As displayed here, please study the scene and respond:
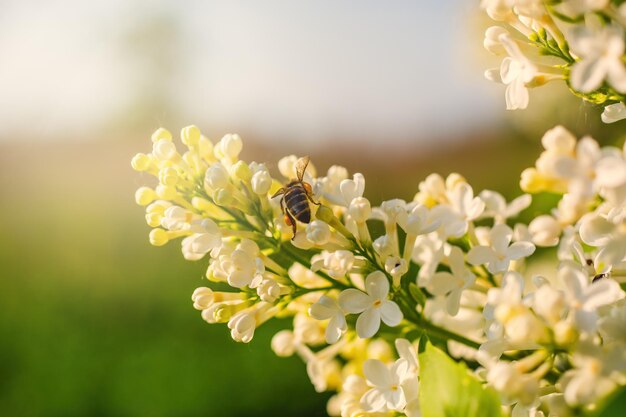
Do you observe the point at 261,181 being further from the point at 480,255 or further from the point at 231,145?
the point at 480,255

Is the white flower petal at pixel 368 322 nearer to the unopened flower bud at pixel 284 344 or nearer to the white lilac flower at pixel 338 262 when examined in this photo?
the white lilac flower at pixel 338 262

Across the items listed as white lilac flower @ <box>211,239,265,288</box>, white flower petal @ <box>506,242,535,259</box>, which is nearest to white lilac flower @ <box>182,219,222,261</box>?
white lilac flower @ <box>211,239,265,288</box>

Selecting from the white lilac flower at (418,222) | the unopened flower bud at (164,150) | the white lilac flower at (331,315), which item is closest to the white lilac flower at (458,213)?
the white lilac flower at (418,222)

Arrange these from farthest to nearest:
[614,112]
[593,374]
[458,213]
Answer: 1. [458,213]
2. [614,112]
3. [593,374]

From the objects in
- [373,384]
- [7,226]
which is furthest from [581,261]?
[7,226]

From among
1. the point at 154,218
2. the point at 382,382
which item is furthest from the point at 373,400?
the point at 154,218

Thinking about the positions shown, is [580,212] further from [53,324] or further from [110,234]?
[110,234]

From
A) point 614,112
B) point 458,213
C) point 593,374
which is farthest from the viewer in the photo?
point 458,213
